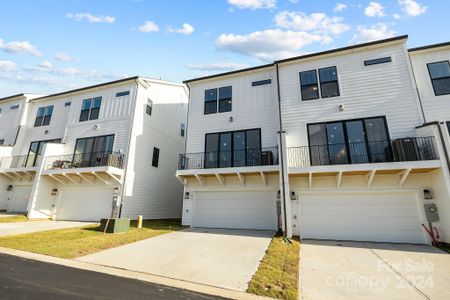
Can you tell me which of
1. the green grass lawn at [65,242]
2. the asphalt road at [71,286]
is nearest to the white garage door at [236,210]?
the green grass lawn at [65,242]

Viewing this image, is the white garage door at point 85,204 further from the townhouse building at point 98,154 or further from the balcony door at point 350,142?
the balcony door at point 350,142

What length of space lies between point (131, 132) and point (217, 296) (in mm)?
12738

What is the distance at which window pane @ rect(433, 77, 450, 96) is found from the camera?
10328 millimetres

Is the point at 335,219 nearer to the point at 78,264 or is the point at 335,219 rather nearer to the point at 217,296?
the point at 217,296

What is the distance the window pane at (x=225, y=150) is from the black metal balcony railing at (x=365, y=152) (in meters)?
3.57

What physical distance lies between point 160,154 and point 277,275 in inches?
547

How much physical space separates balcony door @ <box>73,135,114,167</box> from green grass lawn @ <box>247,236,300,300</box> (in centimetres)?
1253

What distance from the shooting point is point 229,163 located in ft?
42.2

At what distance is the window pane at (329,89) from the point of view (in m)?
11.5

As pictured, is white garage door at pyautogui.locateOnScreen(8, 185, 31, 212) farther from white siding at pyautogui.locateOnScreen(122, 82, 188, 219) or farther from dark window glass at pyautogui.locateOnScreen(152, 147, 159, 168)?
dark window glass at pyautogui.locateOnScreen(152, 147, 159, 168)

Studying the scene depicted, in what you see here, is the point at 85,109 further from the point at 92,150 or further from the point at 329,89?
the point at 329,89

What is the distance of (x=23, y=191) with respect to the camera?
1695 cm

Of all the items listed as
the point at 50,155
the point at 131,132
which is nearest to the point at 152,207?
the point at 131,132

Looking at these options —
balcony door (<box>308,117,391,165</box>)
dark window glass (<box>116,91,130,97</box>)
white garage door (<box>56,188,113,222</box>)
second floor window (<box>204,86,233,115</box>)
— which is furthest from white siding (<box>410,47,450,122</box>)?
white garage door (<box>56,188,113,222</box>)
